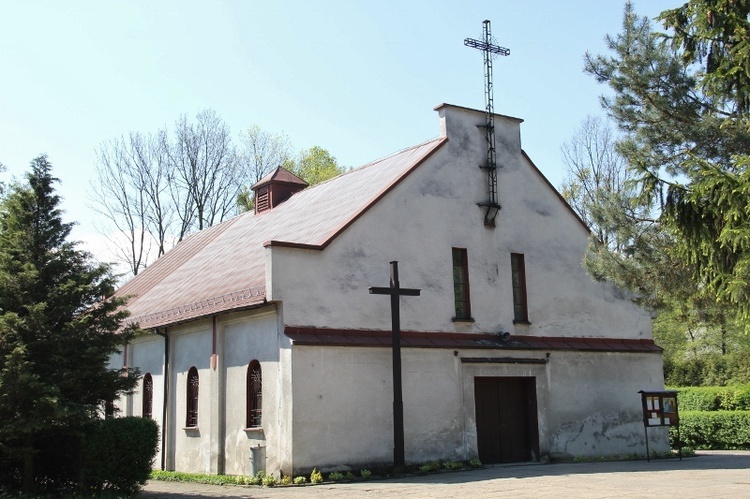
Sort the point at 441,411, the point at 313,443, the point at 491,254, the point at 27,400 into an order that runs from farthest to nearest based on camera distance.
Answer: the point at 491,254, the point at 441,411, the point at 313,443, the point at 27,400

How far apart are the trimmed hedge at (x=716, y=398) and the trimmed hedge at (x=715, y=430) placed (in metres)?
3.88

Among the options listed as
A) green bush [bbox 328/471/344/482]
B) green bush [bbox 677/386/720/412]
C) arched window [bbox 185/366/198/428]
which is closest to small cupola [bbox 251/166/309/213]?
arched window [bbox 185/366/198/428]

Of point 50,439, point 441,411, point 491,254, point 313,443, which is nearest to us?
point 50,439

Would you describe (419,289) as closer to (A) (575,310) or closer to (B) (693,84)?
(A) (575,310)

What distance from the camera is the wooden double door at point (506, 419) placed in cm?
2175

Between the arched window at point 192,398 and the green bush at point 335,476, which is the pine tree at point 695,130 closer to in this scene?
the green bush at point 335,476

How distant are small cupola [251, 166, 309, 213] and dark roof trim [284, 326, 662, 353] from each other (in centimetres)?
1088

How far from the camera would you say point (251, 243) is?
2611 centimetres

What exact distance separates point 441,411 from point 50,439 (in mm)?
9256

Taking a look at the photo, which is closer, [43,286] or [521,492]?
[521,492]

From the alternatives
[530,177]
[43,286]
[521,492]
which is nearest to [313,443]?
[521,492]

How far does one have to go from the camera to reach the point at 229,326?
21.2m

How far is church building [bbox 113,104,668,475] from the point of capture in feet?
62.7

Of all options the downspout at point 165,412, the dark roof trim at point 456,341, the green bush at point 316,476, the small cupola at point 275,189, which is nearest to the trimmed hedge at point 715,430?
the dark roof trim at point 456,341
